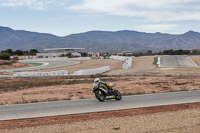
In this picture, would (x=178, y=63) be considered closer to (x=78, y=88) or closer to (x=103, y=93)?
(x=78, y=88)

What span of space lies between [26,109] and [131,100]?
16.9 feet

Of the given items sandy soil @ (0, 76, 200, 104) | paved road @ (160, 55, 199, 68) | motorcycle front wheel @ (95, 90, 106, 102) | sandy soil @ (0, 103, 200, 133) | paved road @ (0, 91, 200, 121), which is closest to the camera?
sandy soil @ (0, 103, 200, 133)

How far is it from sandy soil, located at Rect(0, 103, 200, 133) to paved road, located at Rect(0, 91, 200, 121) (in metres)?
0.80

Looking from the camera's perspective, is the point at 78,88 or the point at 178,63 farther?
the point at 178,63

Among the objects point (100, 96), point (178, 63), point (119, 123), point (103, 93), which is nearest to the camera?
point (119, 123)

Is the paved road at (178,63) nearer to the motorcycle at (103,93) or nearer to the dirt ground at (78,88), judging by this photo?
the dirt ground at (78,88)

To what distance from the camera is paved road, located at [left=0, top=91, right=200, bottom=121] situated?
1234 centimetres

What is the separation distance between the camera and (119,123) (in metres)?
10.3

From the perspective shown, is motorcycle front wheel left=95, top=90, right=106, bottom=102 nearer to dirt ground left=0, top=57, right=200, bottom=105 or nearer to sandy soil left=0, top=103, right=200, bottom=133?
dirt ground left=0, top=57, right=200, bottom=105

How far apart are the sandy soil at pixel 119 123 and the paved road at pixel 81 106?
804 millimetres

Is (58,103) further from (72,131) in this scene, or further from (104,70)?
(104,70)

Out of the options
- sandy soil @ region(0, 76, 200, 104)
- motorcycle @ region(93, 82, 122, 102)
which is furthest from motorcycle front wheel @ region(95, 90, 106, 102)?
sandy soil @ region(0, 76, 200, 104)

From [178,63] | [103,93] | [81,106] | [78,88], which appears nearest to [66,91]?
[78,88]

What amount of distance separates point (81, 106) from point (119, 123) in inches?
148
